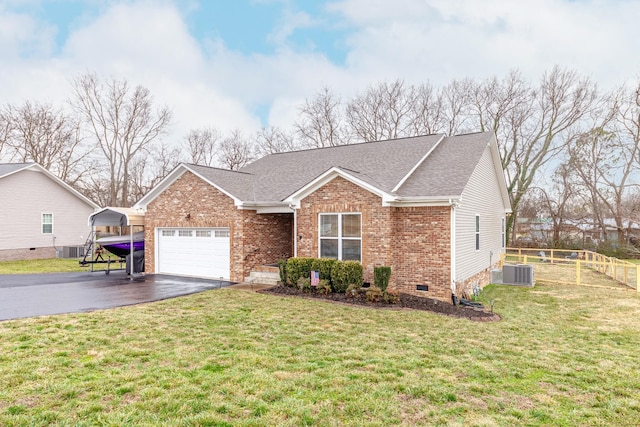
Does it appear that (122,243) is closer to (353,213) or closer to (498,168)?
(353,213)

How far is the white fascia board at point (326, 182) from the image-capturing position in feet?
34.9

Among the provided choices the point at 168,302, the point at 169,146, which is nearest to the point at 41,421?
the point at 168,302

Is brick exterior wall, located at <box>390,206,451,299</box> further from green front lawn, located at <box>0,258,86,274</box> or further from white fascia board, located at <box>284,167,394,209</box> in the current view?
A: green front lawn, located at <box>0,258,86,274</box>

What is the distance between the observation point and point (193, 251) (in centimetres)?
1441

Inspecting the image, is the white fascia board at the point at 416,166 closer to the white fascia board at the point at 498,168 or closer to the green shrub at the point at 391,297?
the white fascia board at the point at 498,168

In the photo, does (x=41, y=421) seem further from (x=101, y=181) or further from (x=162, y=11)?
(x=101, y=181)

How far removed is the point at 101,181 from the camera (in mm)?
34812

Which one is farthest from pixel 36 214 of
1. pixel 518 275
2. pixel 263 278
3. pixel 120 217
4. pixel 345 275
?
pixel 518 275

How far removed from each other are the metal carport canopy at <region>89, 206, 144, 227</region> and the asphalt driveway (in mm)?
2280

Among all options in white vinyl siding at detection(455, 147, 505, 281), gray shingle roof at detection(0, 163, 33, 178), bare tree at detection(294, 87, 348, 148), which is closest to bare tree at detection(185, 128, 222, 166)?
bare tree at detection(294, 87, 348, 148)

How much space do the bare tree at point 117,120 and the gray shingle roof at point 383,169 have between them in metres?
21.2

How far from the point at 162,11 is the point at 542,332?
1838 centimetres

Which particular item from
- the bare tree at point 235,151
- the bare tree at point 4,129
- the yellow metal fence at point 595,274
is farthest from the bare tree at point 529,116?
the bare tree at point 4,129

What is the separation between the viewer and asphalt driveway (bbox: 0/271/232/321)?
29.7ft
